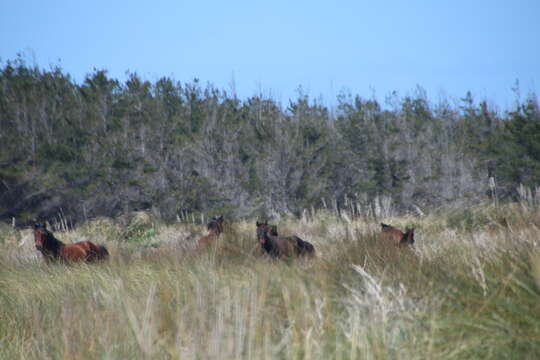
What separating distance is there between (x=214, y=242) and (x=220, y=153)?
84.9ft

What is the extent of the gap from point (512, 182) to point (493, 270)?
3040 cm

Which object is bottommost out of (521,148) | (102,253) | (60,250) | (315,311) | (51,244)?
(315,311)

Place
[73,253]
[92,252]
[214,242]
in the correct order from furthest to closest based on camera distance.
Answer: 1. [92,252]
2. [73,253]
3. [214,242]

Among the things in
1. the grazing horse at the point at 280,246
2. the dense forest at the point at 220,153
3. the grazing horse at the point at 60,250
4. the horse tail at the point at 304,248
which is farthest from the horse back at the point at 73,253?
the dense forest at the point at 220,153

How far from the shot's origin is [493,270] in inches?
125

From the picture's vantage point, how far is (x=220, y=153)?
3192cm

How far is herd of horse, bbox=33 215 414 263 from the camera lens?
19.7 ft

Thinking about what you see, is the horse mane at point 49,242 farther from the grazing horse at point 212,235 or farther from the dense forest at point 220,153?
the dense forest at point 220,153

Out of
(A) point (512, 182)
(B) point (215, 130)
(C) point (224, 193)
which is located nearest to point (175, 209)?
(C) point (224, 193)

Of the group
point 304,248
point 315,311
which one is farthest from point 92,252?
point 315,311

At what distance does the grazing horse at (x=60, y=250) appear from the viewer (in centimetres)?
671

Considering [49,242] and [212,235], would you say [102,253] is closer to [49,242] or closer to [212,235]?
[49,242]

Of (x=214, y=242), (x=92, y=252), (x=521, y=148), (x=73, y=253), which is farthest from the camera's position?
(x=521, y=148)

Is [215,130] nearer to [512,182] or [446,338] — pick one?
[512,182]
